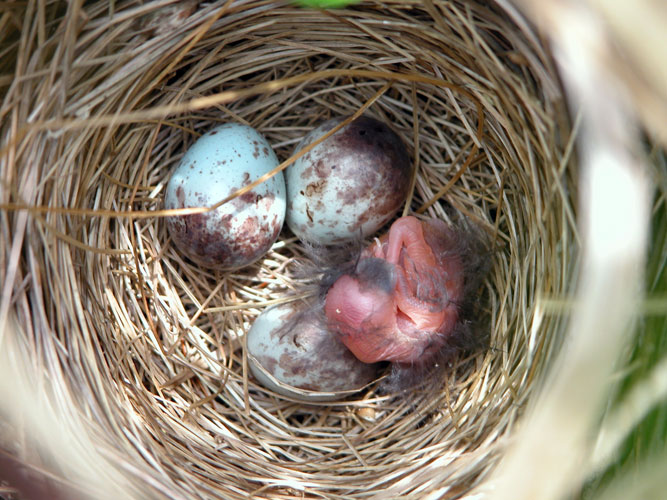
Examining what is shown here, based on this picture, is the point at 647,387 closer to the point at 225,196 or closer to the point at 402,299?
the point at 402,299

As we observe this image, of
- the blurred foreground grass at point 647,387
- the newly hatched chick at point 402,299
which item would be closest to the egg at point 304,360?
the newly hatched chick at point 402,299

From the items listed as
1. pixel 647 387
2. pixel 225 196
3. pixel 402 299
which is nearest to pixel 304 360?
pixel 402 299

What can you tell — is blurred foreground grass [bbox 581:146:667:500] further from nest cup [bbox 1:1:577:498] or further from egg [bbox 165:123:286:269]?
egg [bbox 165:123:286:269]

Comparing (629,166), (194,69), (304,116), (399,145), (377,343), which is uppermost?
(194,69)

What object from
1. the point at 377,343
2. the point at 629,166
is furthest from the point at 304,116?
the point at 629,166

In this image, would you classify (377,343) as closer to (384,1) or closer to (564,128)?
(564,128)

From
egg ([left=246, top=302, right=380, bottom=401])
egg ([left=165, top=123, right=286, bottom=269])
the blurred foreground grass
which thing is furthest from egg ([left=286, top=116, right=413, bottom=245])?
the blurred foreground grass

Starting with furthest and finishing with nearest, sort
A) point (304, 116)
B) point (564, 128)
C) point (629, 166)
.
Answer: point (304, 116)
point (564, 128)
point (629, 166)
